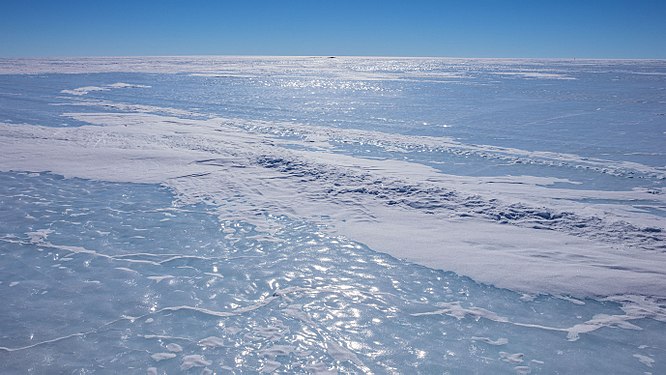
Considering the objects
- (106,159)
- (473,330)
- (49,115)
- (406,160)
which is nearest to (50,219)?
(106,159)

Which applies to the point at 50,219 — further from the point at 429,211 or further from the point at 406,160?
the point at 406,160

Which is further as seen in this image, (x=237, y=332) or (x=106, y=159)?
(x=106, y=159)

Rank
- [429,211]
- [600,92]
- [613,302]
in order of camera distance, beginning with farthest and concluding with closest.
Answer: [600,92] < [429,211] < [613,302]

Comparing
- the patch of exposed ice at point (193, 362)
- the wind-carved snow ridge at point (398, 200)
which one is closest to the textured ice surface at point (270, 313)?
the patch of exposed ice at point (193, 362)

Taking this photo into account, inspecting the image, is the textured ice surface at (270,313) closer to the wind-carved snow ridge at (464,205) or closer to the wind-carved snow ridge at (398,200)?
the wind-carved snow ridge at (398,200)

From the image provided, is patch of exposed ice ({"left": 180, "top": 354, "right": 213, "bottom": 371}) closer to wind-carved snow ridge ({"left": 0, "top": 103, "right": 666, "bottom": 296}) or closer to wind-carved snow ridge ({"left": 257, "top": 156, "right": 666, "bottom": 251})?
wind-carved snow ridge ({"left": 0, "top": 103, "right": 666, "bottom": 296})

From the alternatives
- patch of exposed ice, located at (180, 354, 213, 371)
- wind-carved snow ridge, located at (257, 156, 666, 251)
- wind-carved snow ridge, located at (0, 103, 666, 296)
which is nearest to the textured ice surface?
patch of exposed ice, located at (180, 354, 213, 371)

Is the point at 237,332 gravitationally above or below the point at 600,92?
below

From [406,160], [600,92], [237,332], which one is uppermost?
[600,92]

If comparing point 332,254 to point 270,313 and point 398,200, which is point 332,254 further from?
point 398,200
